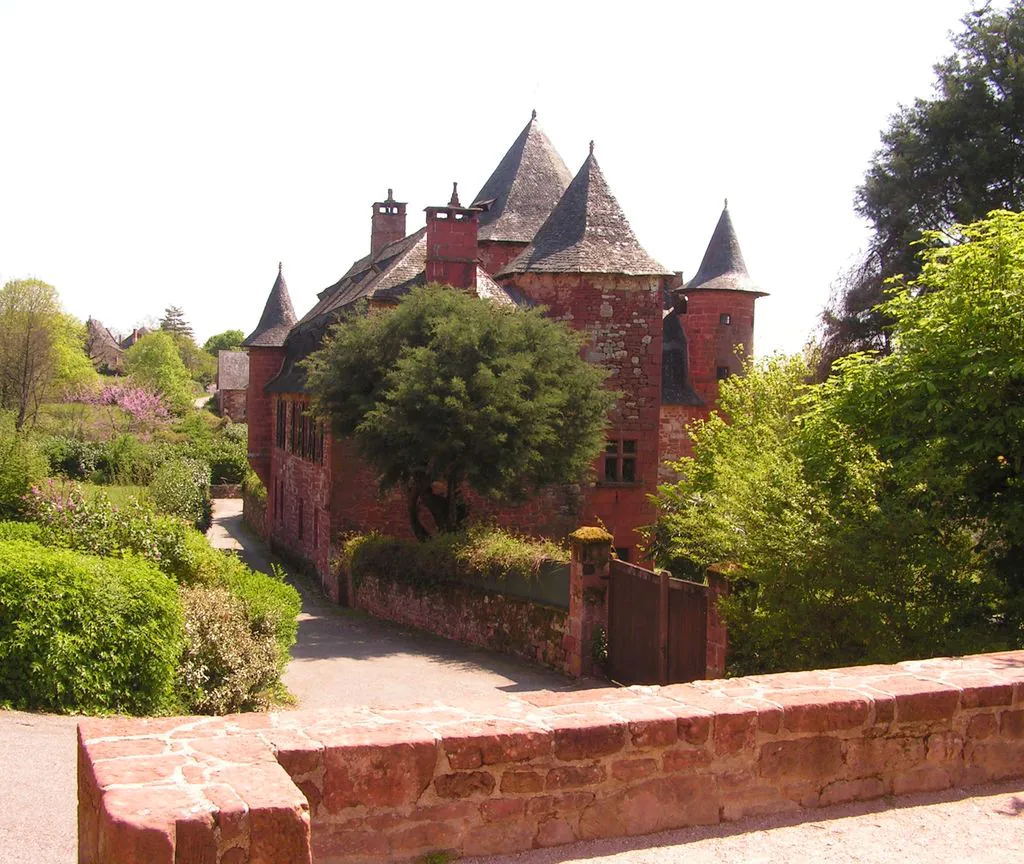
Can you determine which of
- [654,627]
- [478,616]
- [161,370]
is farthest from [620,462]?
[161,370]

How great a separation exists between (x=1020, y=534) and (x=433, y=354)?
12009 mm

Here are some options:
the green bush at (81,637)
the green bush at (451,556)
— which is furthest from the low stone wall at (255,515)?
the green bush at (81,637)

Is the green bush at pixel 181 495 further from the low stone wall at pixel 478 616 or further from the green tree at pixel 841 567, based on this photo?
the green tree at pixel 841 567

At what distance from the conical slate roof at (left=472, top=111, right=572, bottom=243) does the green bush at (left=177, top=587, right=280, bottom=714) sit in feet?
64.2

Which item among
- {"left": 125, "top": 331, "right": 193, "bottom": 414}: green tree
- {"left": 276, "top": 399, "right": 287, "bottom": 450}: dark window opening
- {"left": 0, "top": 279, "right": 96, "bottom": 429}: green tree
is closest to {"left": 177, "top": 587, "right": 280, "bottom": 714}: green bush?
{"left": 276, "top": 399, "right": 287, "bottom": 450}: dark window opening

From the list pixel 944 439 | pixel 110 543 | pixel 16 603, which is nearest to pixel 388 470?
pixel 110 543

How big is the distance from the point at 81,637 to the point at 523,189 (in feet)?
79.6

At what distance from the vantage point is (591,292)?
84.4ft

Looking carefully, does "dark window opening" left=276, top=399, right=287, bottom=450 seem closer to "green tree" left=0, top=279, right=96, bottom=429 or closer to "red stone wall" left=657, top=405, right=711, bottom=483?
"red stone wall" left=657, top=405, right=711, bottom=483

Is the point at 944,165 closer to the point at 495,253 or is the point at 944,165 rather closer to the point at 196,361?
the point at 495,253

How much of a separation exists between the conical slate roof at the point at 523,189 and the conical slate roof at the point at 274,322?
7.83 meters

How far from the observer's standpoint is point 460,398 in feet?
64.4

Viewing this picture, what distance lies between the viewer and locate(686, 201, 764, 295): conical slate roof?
34406mm

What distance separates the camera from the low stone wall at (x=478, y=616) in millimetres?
17500
